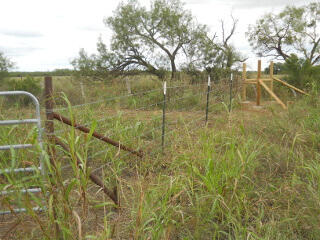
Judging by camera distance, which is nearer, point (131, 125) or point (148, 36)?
point (131, 125)

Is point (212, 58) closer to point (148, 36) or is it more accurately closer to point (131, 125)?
point (148, 36)

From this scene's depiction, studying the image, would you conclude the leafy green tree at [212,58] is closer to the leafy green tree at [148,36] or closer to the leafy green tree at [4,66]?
the leafy green tree at [148,36]

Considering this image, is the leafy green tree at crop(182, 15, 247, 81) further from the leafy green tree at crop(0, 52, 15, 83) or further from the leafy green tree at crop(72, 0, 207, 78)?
the leafy green tree at crop(0, 52, 15, 83)

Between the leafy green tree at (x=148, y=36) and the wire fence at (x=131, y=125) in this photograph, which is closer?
the wire fence at (x=131, y=125)

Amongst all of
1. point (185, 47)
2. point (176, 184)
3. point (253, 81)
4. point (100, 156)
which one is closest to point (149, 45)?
point (185, 47)

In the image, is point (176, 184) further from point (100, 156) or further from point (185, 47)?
point (185, 47)

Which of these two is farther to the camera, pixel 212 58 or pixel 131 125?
pixel 212 58

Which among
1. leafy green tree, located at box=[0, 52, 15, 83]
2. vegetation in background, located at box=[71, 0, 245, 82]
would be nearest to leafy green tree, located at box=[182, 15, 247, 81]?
vegetation in background, located at box=[71, 0, 245, 82]

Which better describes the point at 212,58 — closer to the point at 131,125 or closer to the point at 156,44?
the point at 156,44

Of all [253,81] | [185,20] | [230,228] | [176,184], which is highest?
[185,20]

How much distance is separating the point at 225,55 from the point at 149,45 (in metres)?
3.60

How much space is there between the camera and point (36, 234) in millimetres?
2656

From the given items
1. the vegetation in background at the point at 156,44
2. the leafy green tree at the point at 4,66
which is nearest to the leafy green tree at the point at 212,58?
the vegetation in background at the point at 156,44

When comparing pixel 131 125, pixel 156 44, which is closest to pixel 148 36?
pixel 156 44
